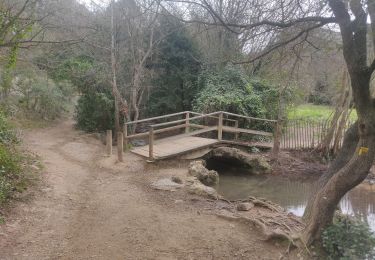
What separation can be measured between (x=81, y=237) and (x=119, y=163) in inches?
179

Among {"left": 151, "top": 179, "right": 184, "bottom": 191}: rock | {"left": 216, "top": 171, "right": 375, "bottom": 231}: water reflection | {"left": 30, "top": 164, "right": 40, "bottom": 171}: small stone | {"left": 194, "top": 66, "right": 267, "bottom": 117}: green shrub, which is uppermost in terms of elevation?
{"left": 194, "top": 66, "right": 267, "bottom": 117}: green shrub

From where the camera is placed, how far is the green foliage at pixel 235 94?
13.7m

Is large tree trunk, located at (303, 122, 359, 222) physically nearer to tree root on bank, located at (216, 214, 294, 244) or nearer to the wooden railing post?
tree root on bank, located at (216, 214, 294, 244)

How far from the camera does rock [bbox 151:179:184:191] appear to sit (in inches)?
310

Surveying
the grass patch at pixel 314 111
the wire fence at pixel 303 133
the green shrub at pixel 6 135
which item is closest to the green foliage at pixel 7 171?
the green shrub at pixel 6 135

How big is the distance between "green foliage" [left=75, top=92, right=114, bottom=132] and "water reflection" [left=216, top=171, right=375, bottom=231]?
551cm

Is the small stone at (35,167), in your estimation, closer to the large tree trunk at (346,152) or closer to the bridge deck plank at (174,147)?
the bridge deck plank at (174,147)

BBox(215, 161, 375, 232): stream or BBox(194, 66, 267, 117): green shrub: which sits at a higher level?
BBox(194, 66, 267, 117): green shrub

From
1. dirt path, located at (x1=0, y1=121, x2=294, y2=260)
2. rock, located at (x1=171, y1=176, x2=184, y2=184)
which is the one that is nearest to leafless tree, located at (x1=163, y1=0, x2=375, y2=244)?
dirt path, located at (x1=0, y1=121, x2=294, y2=260)

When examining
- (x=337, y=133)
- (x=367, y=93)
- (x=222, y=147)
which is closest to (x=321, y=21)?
(x=367, y=93)

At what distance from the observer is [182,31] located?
1467 cm

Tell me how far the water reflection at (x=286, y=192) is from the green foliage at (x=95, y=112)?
551 cm

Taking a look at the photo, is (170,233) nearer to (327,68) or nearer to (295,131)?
(295,131)

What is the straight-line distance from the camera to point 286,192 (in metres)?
10.2
